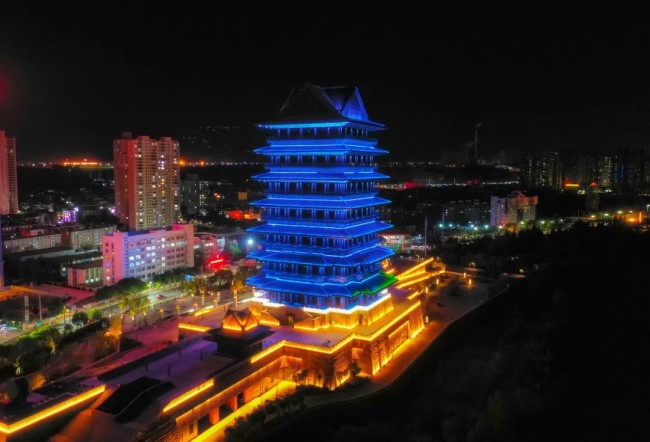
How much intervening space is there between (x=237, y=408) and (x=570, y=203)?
221 feet

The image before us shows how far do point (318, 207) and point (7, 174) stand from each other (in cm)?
6113

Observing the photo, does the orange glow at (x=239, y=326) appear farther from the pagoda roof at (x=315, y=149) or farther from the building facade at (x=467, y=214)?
the building facade at (x=467, y=214)

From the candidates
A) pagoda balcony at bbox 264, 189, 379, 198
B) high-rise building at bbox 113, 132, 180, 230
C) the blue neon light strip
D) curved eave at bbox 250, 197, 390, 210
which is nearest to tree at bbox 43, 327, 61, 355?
curved eave at bbox 250, 197, 390, 210

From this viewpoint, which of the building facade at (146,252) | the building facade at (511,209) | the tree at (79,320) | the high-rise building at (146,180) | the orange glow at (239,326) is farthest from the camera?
the building facade at (511,209)

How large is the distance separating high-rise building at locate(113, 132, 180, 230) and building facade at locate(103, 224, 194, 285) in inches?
652

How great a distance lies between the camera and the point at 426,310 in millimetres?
30844

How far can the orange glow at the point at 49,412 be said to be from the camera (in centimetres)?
1424

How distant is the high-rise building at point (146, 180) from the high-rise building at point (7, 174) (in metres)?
17.4

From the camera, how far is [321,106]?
2419 cm

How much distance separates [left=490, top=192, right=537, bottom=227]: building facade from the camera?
63537mm

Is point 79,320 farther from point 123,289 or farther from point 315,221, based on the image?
point 315,221

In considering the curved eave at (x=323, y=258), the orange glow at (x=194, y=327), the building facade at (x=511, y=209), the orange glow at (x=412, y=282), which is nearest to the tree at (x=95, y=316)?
the orange glow at (x=194, y=327)

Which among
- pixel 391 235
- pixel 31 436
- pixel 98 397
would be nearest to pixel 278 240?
pixel 98 397

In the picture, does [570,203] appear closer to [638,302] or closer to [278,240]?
[638,302]
